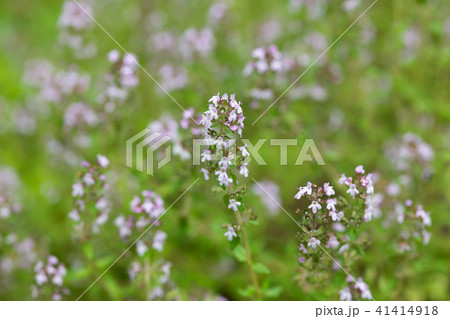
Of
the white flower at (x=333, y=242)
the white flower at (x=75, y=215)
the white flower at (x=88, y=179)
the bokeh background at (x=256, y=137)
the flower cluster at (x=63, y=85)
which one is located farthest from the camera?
the flower cluster at (x=63, y=85)

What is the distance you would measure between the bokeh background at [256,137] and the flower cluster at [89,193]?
260 millimetres

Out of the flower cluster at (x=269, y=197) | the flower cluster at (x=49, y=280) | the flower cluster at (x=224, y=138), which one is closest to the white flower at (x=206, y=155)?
the flower cluster at (x=224, y=138)

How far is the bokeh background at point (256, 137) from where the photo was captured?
4.04m

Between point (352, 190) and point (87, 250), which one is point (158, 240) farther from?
point (352, 190)

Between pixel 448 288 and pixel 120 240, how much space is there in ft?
9.34

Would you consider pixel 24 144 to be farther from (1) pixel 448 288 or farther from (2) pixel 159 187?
(1) pixel 448 288

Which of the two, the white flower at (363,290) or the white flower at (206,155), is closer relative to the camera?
the white flower at (206,155)

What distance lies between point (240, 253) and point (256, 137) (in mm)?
2693

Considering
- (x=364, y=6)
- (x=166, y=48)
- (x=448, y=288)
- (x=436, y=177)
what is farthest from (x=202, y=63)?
(x=448, y=288)

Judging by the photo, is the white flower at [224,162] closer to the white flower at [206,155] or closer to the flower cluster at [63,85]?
the white flower at [206,155]

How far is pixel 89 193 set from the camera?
343cm

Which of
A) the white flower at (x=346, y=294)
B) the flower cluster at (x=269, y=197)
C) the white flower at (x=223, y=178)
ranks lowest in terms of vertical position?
the white flower at (x=346, y=294)

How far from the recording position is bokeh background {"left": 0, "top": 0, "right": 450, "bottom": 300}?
13.3 ft

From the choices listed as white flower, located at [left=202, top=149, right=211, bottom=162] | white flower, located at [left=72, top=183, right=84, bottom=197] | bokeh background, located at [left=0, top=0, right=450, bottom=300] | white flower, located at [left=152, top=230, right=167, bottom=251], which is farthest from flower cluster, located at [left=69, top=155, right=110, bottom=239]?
white flower, located at [left=202, top=149, right=211, bottom=162]
